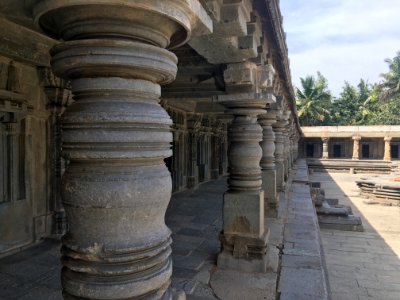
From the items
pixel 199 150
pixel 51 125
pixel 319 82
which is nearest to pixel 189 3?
pixel 51 125

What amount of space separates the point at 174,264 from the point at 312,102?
126ft

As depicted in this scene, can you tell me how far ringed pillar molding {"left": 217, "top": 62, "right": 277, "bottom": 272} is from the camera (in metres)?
4.23

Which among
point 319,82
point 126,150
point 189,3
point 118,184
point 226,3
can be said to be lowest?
point 118,184

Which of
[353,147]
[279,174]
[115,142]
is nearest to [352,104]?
[353,147]

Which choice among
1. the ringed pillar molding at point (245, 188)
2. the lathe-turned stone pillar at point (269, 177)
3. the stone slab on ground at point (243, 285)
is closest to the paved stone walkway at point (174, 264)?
the stone slab on ground at point (243, 285)

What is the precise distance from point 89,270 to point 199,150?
36.5 ft

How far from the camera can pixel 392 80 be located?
40.2 m

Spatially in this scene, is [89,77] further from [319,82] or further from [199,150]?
[319,82]

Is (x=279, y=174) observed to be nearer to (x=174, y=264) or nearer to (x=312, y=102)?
(x=174, y=264)

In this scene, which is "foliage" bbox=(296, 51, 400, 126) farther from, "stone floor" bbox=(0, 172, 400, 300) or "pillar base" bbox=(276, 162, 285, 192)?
"pillar base" bbox=(276, 162, 285, 192)

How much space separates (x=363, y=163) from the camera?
30406 millimetres

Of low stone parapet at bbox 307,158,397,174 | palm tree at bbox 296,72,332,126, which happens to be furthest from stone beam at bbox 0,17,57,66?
palm tree at bbox 296,72,332,126

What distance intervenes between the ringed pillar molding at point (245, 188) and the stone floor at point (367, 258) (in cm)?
289

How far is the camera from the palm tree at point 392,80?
3966 cm
